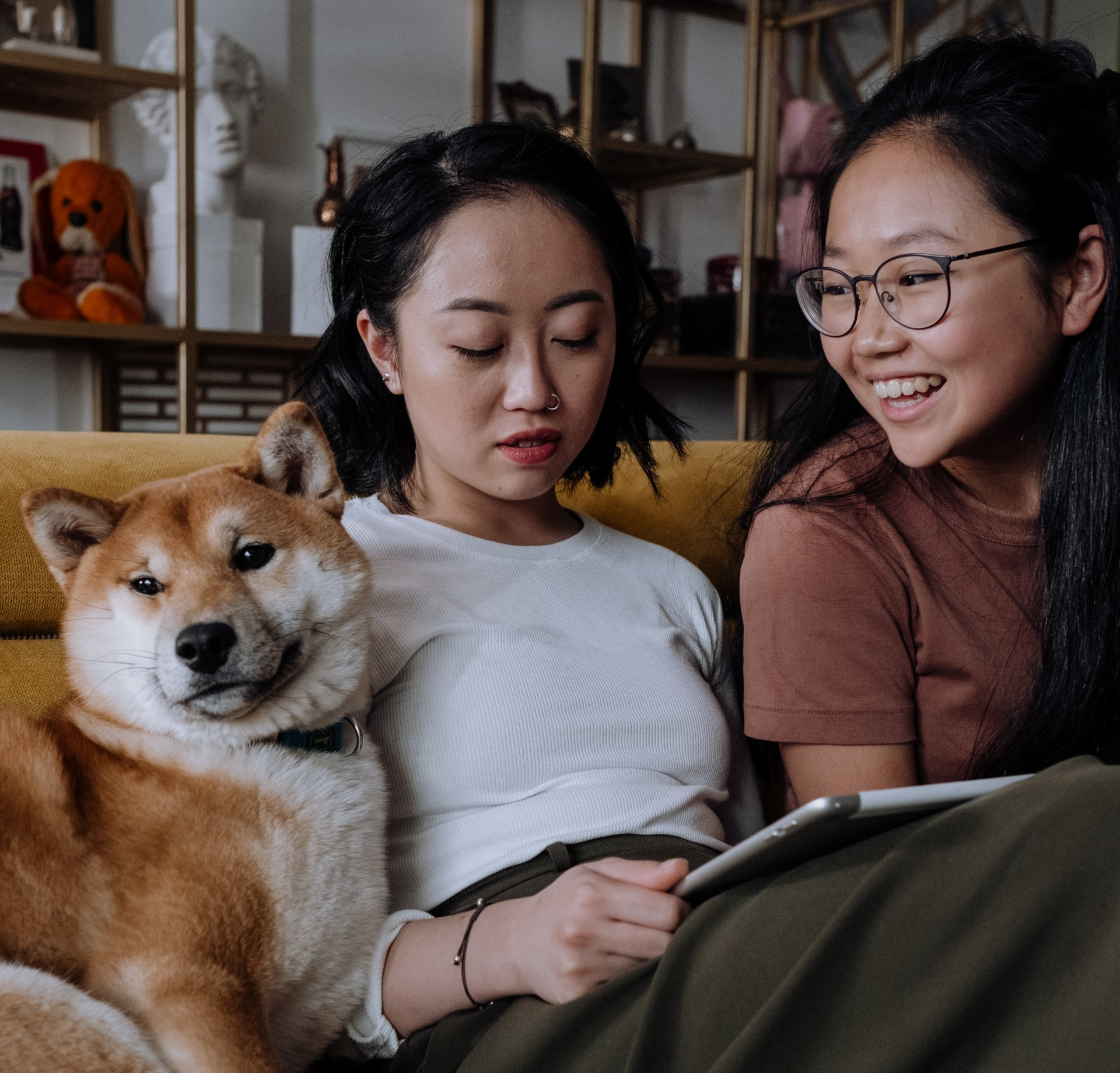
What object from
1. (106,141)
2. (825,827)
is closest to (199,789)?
(825,827)

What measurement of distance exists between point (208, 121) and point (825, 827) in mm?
2456

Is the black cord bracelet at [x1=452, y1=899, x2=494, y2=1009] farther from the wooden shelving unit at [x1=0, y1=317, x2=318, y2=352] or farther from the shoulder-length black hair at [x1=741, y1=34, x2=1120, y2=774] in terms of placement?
the wooden shelving unit at [x1=0, y1=317, x2=318, y2=352]

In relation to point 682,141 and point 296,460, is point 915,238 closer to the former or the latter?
point 296,460

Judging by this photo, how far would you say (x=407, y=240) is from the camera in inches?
45.9

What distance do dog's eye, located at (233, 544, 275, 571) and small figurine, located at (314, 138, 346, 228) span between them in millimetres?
2009

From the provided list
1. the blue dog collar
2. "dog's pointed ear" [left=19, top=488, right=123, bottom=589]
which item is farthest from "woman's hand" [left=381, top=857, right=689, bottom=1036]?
"dog's pointed ear" [left=19, top=488, right=123, bottom=589]

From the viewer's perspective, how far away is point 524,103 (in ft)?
10.6

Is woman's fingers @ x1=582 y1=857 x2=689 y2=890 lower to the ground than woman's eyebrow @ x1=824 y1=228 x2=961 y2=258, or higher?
lower

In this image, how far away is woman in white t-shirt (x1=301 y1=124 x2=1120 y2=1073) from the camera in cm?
84

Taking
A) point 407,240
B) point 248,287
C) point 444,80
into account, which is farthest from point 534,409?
point 444,80

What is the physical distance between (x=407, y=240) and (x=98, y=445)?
1.33 feet

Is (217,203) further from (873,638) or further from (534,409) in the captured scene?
(873,638)

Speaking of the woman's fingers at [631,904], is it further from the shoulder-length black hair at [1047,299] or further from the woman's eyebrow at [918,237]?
the woman's eyebrow at [918,237]

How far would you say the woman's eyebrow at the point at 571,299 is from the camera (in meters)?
1.10
